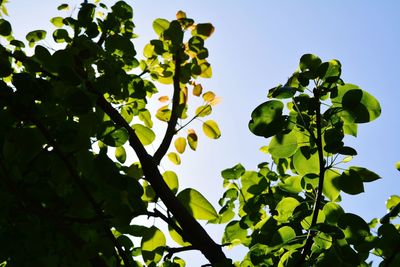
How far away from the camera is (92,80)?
5.08 feet

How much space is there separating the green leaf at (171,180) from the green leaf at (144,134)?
0.68 feet

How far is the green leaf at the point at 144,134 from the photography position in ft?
5.67

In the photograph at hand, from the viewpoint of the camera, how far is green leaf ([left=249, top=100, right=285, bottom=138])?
1.12 metres

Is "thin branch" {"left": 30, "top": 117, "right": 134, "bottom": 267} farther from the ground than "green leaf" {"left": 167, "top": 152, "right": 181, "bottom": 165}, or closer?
closer

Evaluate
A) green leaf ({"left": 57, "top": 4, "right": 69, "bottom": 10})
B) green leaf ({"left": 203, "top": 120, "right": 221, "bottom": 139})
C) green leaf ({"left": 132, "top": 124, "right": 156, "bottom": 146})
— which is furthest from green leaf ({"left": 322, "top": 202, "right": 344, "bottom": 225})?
green leaf ({"left": 57, "top": 4, "right": 69, "bottom": 10})

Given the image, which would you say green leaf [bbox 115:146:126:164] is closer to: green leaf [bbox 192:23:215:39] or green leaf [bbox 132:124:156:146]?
green leaf [bbox 132:124:156:146]

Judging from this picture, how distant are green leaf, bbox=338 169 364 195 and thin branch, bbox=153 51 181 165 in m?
0.76

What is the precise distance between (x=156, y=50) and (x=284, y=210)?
3.01 feet

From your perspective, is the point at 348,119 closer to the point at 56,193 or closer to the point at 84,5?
the point at 56,193

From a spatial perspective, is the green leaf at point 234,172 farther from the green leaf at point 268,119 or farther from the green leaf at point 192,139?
the green leaf at point 268,119

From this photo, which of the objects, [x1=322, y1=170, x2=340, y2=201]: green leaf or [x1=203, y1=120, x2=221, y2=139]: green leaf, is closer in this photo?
[x1=322, y1=170, x2=340, y2=201]: green leaf

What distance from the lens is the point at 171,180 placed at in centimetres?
159

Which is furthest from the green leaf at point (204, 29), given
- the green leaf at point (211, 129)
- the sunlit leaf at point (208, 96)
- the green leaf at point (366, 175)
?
the green leaf at point (366, 175)

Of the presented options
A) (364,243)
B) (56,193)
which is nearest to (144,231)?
(56,193)
